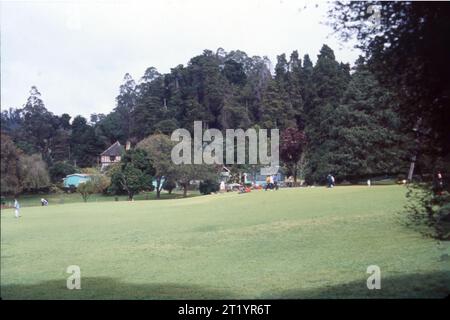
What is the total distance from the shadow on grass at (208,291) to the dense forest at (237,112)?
1442 millimetres

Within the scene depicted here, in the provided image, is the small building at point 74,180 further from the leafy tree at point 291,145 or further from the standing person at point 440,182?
the standing person at point 440,182

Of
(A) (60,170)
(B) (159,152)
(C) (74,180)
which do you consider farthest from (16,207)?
(B) (159,152)

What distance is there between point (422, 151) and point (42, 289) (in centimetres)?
480

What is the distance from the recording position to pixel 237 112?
7453 mm

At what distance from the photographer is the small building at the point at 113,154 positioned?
23.6 feet

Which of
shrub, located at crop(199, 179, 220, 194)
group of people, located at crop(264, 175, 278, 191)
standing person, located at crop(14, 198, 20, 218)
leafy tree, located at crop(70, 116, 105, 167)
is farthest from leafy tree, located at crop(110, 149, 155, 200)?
group of people, located at crop(264, 175, 278, 191)

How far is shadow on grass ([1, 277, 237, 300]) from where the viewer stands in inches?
217

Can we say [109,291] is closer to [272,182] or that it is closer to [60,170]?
[60,170]

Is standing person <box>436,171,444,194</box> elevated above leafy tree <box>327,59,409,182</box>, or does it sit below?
below

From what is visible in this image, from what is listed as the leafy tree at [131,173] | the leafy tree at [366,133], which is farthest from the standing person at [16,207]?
the leafy tree at [366,133]

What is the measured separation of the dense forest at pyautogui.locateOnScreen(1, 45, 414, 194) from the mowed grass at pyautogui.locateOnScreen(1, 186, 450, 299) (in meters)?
0.75

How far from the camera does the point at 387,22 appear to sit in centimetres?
522

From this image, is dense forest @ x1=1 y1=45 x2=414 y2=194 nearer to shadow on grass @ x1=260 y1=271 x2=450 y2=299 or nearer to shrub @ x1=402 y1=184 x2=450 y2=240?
shrub @ x1=402 y1=184 x2=450 y2=240
